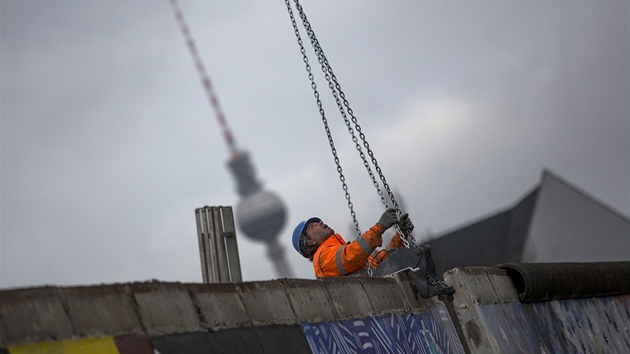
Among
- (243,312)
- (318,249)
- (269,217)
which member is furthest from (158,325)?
(269,217)

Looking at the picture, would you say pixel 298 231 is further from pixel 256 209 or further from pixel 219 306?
pixel 256 209

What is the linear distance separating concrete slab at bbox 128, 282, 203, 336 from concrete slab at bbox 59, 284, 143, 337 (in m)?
0.08

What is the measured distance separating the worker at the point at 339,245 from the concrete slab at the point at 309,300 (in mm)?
1708

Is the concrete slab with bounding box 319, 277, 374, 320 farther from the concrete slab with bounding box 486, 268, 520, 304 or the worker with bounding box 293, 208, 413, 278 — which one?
the concrete slab with bounding box 486, 268, 520, 304

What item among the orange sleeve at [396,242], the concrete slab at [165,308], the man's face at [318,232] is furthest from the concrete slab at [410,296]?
the concrete slab at [165,308]

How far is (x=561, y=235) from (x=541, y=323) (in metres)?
17.1

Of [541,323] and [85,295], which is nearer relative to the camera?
[85,295]

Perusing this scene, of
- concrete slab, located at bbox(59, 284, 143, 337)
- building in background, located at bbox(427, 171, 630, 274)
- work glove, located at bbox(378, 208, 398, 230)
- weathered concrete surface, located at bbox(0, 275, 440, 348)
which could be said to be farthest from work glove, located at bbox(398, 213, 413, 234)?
building in background, located at bbox(427, 171, 630, 274)

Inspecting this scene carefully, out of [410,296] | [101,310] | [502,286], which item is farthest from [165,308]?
[502,286]

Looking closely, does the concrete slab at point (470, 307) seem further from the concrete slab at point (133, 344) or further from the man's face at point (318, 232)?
the concrete slab at point (133, 344)

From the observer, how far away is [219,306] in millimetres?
6344

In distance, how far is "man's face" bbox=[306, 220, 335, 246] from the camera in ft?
33.2

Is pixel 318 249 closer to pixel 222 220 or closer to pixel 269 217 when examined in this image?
pixel 222 220

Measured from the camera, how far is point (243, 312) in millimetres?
6512
